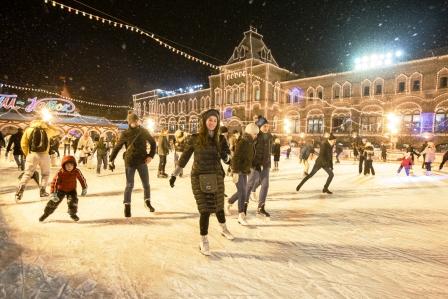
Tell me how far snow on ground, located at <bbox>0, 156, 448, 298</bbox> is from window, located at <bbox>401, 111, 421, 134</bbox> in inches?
901

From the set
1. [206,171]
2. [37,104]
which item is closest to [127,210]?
[206,171]

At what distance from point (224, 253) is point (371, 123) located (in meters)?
28.5

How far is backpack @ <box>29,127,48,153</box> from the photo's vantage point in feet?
18.4

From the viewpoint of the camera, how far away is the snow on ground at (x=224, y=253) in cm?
262

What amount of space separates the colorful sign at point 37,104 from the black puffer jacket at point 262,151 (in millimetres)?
29326

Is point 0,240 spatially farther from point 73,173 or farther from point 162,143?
point 162,143

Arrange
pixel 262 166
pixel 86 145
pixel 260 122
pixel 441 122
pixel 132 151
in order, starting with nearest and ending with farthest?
pixel 132 151 → pixel 262 166 → pixel 260 122 → pixel 86 145 → pixel 441 122

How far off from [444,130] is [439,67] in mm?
5399

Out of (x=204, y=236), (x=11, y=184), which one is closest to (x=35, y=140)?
(x=11, y=184)

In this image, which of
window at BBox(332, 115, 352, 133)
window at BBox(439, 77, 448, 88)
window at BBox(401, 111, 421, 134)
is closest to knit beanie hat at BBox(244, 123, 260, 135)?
window at BBox(401, 111, 421, 134)

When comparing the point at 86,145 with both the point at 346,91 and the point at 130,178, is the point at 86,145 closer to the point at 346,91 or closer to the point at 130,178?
the point at 130,178

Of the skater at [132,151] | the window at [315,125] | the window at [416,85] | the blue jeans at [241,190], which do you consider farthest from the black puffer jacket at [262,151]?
the window at [315,125]

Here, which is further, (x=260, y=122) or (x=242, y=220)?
(x=260, y=122)

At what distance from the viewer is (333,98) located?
101 ft
